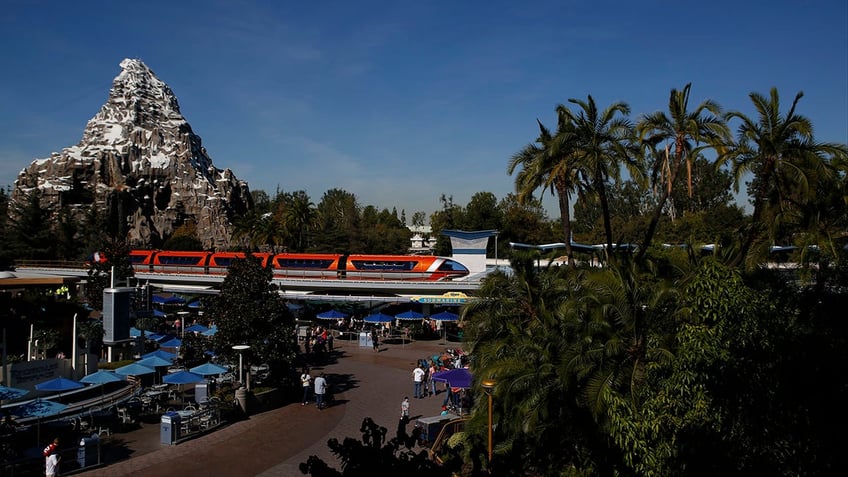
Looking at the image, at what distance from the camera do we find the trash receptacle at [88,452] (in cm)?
1538

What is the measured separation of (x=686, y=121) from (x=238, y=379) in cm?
1854

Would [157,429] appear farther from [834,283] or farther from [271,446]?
[834,283]

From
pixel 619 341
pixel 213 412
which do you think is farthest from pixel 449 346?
pixel 619 341

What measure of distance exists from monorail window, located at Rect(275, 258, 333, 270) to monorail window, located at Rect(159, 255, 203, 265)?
810 centimetres

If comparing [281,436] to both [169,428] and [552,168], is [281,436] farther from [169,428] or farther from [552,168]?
[552,168]

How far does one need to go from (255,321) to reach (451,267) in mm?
24859

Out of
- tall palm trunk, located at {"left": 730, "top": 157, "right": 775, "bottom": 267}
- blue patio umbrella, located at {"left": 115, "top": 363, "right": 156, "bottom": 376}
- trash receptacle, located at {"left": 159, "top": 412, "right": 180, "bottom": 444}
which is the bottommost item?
trash receptacle, located at {"left": 159, "top": 412, "right": 180, "bottom": 444}

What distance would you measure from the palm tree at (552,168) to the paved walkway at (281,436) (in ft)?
27.9

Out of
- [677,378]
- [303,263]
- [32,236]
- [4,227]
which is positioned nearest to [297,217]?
[303,263]

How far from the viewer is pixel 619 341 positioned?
39.4 feet

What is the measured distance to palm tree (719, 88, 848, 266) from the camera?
16.3 metres

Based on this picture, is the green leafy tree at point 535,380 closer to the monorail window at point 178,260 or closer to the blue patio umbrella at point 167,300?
the blue patio umbrella at point 167,300

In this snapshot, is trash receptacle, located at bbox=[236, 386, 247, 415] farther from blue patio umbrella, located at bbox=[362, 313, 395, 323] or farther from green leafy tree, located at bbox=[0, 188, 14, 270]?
green leafy tree, located at bbox=[0, 188, 14, 270]

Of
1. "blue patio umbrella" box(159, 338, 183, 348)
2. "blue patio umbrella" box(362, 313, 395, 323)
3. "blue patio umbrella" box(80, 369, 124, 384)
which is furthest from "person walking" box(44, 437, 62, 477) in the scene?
"blue patio umbrella" box(362, 313, 395, 323)
